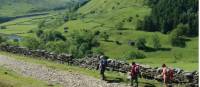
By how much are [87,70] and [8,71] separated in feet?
30.4

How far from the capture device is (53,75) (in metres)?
50.0

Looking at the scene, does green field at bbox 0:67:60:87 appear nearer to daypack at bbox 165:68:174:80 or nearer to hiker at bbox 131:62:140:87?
hiker at bbox 131:62:140:87

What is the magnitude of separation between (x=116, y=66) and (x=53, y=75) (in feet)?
24.1

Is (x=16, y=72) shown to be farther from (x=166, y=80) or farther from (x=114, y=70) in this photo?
(x=166, y=80)

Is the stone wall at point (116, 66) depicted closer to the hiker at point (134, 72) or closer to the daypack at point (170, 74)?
the daypack at point (170, 74)

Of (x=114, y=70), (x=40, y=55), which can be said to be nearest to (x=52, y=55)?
(x=40, y=55)

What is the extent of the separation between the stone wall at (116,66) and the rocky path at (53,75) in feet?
13.3

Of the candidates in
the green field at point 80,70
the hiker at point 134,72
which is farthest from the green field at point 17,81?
the hiker at point 134,72

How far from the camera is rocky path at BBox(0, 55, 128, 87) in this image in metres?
45.1

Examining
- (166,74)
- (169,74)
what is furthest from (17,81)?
(169,74)

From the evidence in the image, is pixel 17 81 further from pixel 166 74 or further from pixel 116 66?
pixel 166 74

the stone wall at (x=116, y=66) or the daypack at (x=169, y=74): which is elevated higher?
the daypack at (x=169, y=74)

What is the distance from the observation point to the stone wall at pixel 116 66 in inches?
1690

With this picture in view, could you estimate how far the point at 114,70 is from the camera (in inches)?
2055
